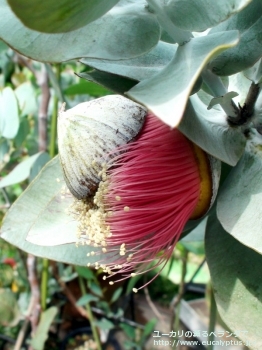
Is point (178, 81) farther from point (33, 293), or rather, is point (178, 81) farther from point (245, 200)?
point (33, 293)

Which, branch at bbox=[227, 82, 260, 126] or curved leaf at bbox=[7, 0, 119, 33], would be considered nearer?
curved leaf at bbox=[7, 0, 119, 33]

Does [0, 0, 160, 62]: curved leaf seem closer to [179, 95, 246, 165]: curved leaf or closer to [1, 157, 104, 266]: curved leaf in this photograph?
[179, 95, 246, 165]: curved leaf

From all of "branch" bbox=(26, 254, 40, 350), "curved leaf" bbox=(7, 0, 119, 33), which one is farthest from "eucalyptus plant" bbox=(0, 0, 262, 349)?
"branch" bbox=(26, 254, 40, 350)

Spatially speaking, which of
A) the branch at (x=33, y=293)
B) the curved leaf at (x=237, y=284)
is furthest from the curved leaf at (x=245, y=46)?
the branch at (x=33, y=293)

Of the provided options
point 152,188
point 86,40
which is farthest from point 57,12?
point 152,188

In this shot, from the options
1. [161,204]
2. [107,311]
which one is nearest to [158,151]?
[161,204]

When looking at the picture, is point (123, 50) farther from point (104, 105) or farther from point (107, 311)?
point (107, 311)
